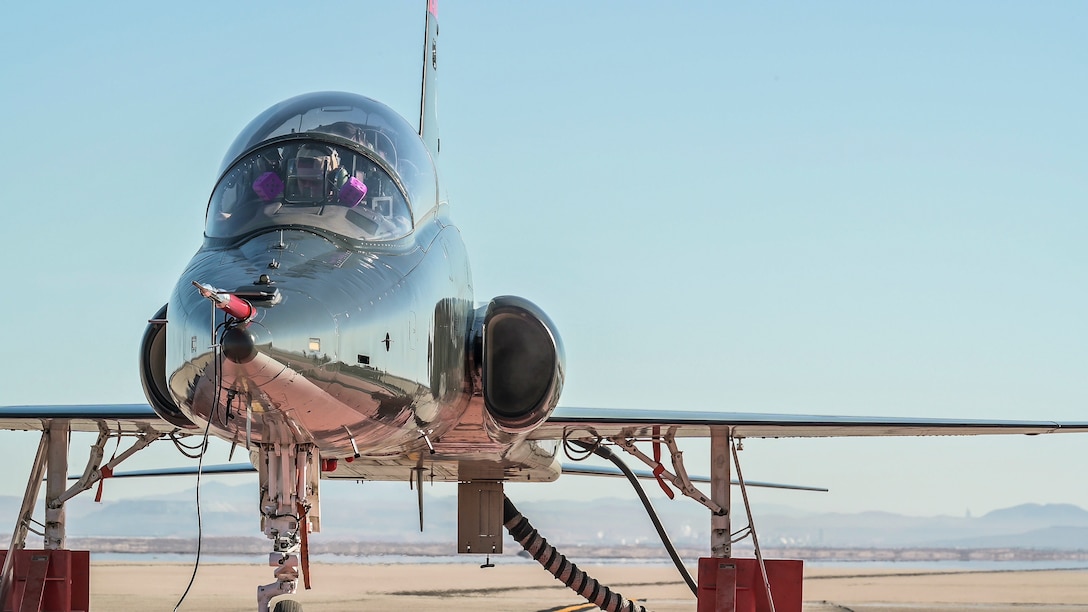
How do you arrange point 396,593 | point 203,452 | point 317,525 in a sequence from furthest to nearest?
1. point 396,593
2. point 317,525
3. point 203,452

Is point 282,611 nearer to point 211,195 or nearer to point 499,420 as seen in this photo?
point 499,420

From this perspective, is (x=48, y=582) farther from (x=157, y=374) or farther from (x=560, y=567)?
(x=560, y=567)

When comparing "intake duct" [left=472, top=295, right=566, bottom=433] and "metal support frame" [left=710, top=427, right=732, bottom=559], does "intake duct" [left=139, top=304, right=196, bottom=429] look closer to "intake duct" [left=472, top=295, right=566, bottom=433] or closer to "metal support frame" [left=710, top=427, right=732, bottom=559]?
"intake duct" [left=472, top=295, right=566, bottom=433]

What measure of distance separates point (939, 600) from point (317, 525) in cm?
1831

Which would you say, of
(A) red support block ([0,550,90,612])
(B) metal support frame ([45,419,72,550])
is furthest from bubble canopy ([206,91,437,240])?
(A) red support block ([0,550,90,612])

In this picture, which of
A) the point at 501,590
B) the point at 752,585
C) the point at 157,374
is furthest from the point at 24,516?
the point at 501,590

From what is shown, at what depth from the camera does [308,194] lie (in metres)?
8.70

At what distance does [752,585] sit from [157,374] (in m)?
6.11

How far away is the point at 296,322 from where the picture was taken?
704cm

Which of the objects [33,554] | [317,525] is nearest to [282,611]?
[317,525]

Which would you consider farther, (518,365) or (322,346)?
(518,365)

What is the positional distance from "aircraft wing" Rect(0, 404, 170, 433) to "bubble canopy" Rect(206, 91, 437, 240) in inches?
123

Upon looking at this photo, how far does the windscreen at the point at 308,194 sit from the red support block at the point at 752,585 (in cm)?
514

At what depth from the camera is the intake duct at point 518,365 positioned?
953cm
